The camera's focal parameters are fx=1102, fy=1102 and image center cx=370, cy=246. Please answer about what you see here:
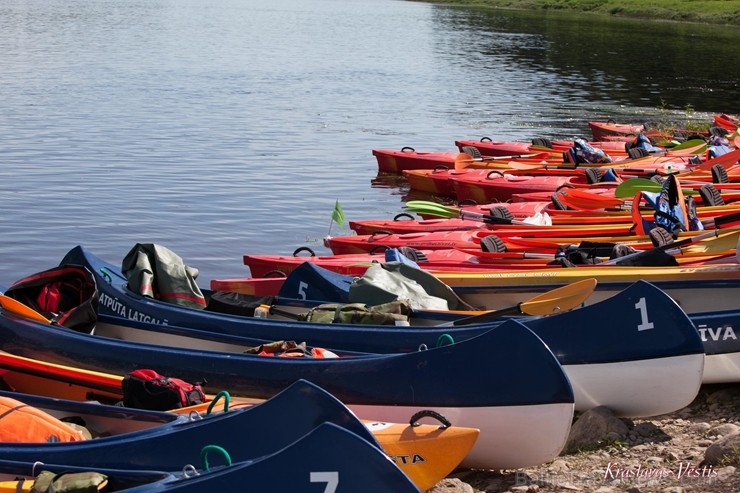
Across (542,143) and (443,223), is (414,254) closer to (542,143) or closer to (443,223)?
(443,223)

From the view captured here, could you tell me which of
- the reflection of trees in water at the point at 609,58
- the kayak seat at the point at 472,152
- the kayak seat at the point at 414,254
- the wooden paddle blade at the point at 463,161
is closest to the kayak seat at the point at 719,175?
the wooden paddle blade at the point at 463,161

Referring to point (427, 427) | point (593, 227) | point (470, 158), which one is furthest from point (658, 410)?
point (470, 158)

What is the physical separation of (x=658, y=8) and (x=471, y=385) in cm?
6004

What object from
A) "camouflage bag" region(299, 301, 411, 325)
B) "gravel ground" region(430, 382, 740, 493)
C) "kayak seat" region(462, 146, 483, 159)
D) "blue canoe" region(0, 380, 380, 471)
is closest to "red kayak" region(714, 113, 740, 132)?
"kayak seat" region(462, 146, 483, 159)

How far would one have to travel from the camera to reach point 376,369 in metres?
6.17

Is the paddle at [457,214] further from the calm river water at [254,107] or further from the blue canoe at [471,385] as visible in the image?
the blue canoe at [471,385]

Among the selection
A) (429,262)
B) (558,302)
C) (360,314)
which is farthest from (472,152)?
(558,302)

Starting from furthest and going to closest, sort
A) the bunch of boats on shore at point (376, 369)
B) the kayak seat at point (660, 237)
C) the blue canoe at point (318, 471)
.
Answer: the kayak seat at point (660, 237), the bunch of boats on shore at point (376, 369), the blue canoe at point (318, 471)

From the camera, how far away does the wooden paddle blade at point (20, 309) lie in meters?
7.64

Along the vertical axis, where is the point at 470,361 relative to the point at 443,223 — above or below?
above

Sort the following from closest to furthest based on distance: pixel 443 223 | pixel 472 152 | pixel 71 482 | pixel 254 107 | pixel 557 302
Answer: pixel 71 482, pixel 557 302, pixel 443 223, pixel 472 152, pixel 254 107

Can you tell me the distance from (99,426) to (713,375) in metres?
3.77

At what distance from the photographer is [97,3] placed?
56.7 metres

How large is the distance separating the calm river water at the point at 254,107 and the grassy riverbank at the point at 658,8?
17.2ft
